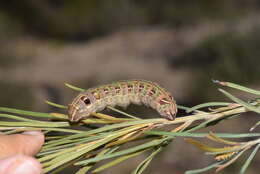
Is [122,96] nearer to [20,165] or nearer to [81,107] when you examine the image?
[81,107]

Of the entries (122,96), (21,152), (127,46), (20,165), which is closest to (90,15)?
(127,46)

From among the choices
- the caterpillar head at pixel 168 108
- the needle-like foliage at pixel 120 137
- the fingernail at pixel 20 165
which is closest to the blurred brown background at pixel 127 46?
the caterpillar head at pixel 168 108

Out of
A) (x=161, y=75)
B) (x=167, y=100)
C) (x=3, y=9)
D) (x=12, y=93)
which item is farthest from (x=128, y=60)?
(x=167, y=100)

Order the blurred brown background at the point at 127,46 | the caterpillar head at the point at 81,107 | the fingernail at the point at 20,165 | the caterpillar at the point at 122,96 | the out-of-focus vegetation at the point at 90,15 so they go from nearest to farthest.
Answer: the fingernail at the point at 20,165, the caterpillar head at the point at 81,107, the caterpillar at the point at 122,96, the blurred brown background at the point at 127,46, the out-of-focus vegetation at the point at 90,15

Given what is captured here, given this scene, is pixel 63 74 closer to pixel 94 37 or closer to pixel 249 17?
pixel 94 37

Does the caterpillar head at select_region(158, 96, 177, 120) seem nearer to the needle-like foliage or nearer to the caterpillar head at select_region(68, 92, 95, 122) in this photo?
the needle-like foliage

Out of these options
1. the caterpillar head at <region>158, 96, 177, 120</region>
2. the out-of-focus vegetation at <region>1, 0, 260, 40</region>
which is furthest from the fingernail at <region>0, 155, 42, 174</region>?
the out-of-focus vegetation at <region>1, 0, 260, 40</region>

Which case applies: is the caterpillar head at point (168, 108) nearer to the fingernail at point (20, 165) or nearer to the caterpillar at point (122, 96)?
the caterpillar at point (122, 96)
